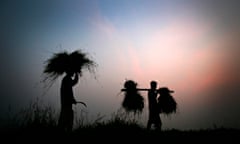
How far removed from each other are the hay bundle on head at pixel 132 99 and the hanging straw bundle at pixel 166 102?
0.80 metres

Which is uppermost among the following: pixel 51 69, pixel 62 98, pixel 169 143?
pixel 51 69

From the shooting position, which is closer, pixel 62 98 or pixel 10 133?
pixel 10 133

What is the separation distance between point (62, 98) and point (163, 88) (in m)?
5.41

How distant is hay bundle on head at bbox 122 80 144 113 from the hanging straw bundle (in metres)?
0.80

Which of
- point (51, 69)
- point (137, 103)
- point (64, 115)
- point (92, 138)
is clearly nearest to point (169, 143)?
point (92, 138)

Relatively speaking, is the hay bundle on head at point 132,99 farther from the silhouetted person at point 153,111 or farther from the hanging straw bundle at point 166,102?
the silhouetted person at point 153,111

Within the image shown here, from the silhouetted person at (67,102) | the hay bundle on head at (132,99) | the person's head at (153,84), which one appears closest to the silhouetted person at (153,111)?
the person's head at (153,84)

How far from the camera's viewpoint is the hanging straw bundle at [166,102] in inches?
450

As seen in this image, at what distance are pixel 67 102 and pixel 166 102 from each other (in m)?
5.39

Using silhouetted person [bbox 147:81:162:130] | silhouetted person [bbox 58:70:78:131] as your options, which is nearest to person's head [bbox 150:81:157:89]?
silhouetted person [bbox 147:81:162:130]

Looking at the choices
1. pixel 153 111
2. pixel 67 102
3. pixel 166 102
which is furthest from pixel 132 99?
pixel 67 102

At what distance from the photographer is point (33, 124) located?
257 inches

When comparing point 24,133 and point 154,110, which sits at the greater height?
point 154,110

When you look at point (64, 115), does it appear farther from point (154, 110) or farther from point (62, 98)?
point (154, 110)
